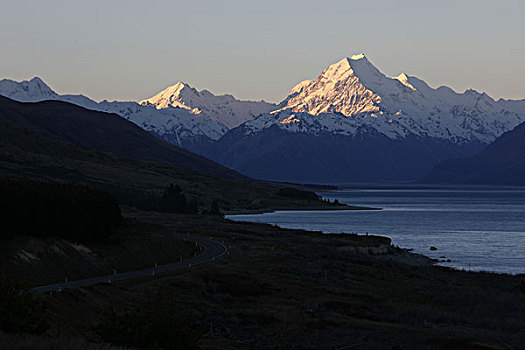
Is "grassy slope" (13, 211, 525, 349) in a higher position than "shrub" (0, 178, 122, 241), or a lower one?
lower

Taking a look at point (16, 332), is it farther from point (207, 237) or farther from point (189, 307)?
point (207, 237)

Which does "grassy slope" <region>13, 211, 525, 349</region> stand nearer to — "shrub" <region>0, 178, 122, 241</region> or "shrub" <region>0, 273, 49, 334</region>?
"shrub" <region>0, 273, 49, 334</region>

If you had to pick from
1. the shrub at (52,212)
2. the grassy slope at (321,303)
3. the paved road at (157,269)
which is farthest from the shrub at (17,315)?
the shrub at (52,212)

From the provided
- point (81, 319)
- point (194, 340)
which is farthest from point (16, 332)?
point (81, 319)

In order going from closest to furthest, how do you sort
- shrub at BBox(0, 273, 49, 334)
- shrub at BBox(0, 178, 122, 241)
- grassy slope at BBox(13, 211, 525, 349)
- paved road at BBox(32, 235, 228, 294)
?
shrub at BBox(0, 273, 49, 334) < grassy slope at BBox(13, 211, 525, 349) < paved road at BBox(32, 235, 228, 294) < shrub at BBox(0, 178, 122, 241)

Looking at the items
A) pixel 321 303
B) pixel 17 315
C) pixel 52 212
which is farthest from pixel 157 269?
pixel 17 315

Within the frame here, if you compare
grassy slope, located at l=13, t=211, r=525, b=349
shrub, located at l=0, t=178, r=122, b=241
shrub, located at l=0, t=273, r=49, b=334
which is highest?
shrub, located at l=0, t=178, r=122, b=241

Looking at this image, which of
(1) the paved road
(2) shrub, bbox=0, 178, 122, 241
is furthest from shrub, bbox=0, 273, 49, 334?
(2) shrub, bbox=0, 178, 122, 241

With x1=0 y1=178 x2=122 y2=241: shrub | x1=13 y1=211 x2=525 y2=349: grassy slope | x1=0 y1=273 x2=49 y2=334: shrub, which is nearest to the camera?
x1=0 y1=273 x2=49 y2=334: shrub

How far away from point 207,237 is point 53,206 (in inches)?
1566

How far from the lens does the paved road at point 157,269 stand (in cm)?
5466

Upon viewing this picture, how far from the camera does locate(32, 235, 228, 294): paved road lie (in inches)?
2152

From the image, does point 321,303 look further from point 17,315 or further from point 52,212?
point 52,212

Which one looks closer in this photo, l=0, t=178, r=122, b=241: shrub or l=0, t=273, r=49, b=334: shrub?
l=0, t=273, r=49, b=334: shrub
